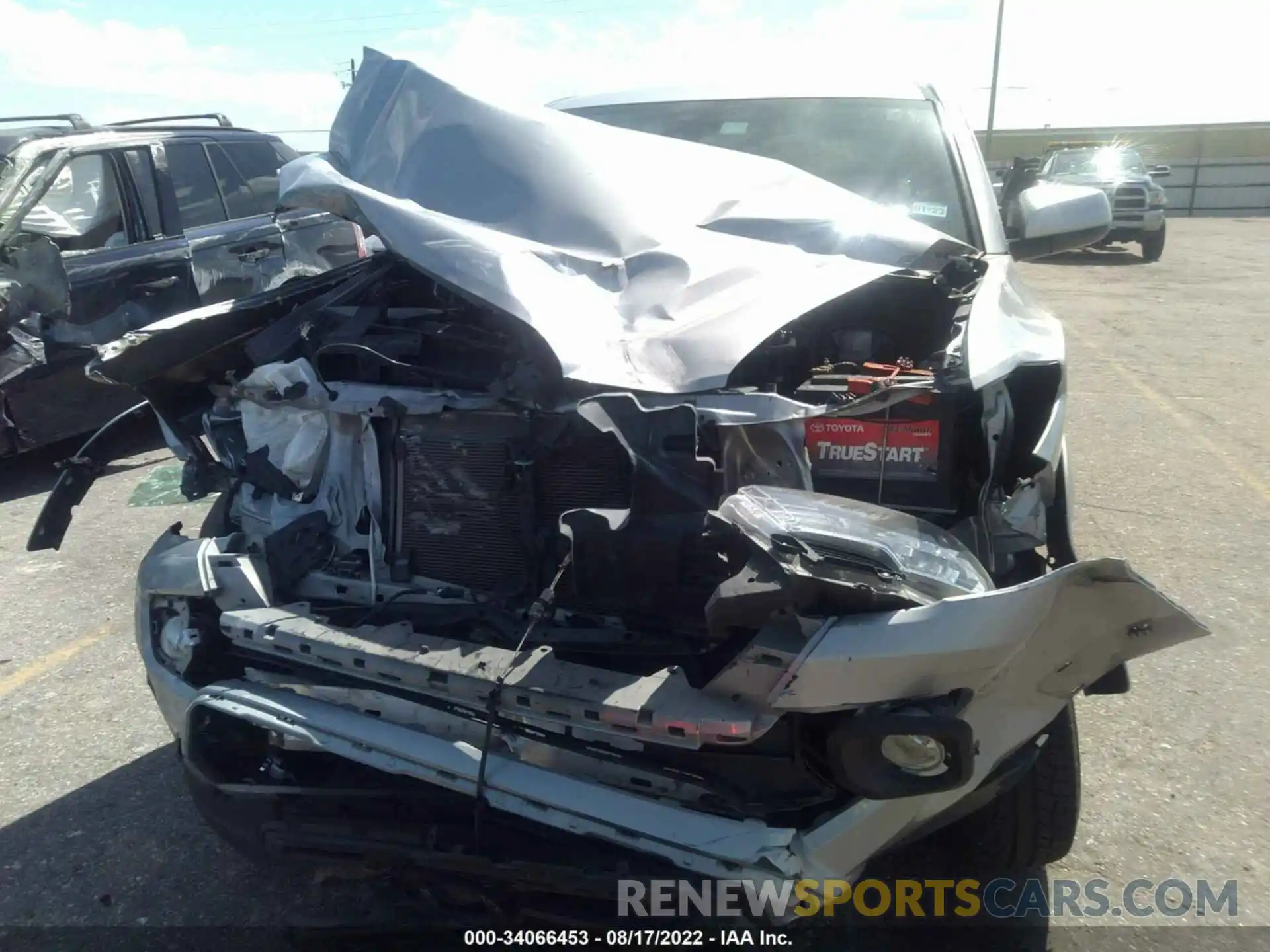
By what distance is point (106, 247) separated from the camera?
6.44 metres

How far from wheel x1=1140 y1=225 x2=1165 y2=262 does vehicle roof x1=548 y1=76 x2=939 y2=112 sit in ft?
51.0

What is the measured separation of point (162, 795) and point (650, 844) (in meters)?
1.93

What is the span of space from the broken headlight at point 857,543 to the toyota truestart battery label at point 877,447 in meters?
0.18

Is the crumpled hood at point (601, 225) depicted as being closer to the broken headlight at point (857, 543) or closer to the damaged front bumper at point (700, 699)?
the broken headlight at point (857, 543)

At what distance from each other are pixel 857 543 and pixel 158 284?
228 inches

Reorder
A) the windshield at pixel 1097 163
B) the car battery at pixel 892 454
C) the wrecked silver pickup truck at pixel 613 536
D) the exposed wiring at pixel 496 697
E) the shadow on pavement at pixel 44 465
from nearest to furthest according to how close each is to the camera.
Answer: the wrecked silver pickup truck at pixel 613 536 → the exposed wiring at pixel 496 697 → the car battery at pixel 892 454 → the shadow on pavement at pixel 44 465 → the windshield at pixel 1097 163

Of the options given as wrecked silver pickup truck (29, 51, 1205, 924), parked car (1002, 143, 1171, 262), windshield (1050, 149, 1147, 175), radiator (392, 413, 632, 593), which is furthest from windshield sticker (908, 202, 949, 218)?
windshield (1050, 149, 1147, 175)

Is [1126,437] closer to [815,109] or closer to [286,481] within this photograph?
[815,109]

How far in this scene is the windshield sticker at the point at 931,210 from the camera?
12.0 feet

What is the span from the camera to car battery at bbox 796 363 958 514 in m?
2.30

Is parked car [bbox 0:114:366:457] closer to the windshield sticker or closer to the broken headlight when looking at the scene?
the windshield sticker

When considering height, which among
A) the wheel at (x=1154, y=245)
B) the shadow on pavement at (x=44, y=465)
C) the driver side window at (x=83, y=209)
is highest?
the driver side window at (x=83, y=209)

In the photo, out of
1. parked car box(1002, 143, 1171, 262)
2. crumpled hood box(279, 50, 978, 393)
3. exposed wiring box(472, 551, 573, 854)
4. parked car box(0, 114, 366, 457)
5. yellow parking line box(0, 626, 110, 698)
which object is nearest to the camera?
exposed wiring box(472, 551, 573, 854)
